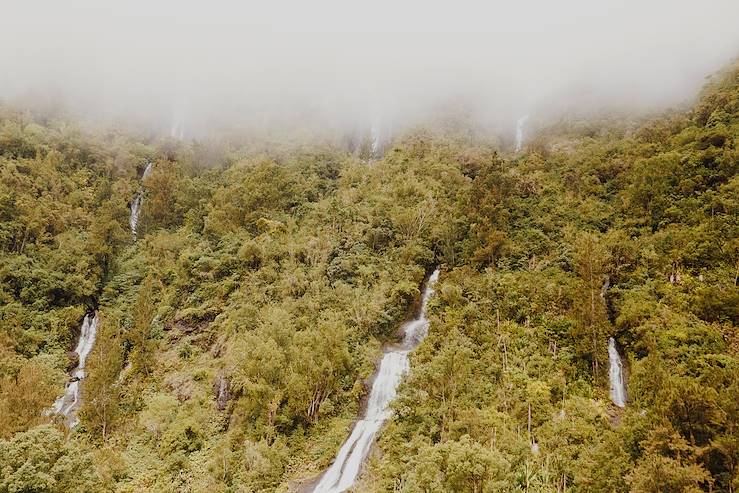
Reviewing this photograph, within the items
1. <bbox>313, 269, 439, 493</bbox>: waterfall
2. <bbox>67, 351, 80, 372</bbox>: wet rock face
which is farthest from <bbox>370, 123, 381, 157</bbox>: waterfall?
<bbox>67, 351, 80, 372</bbox>: wet rock face

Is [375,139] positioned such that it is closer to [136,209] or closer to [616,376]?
[136,209]

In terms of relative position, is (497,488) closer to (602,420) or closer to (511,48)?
(602,420)

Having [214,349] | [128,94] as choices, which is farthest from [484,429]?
[128,94]

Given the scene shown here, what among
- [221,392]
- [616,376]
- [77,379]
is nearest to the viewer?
[616,376]

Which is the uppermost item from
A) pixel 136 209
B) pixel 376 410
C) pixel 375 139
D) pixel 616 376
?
pixel 375 139

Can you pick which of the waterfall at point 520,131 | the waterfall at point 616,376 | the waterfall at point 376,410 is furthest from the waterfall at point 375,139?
the waterfall at point 616,376

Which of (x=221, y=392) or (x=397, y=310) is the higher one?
(x=397, y=310)

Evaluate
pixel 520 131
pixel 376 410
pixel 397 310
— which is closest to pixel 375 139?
pixel 520 131
